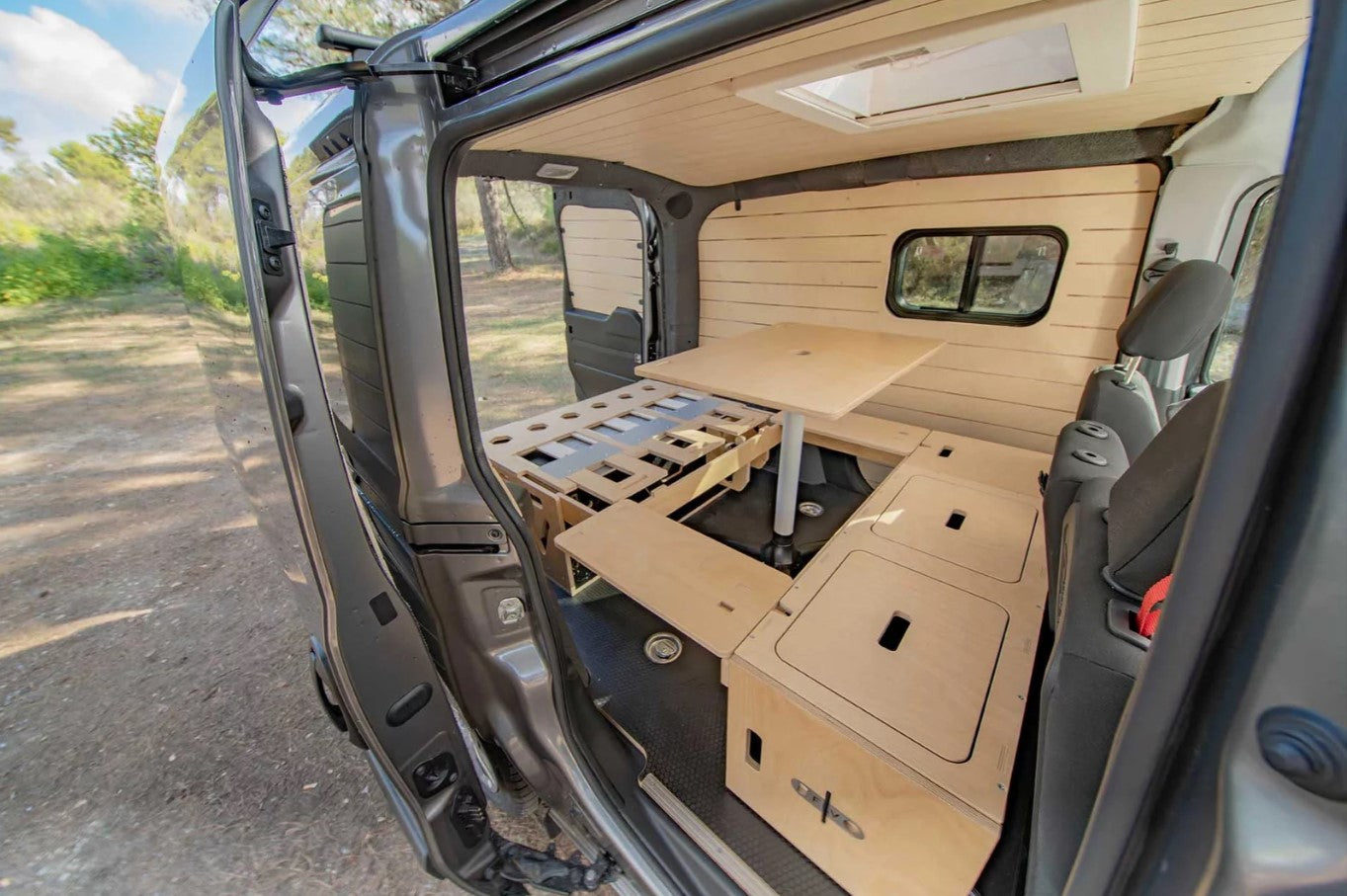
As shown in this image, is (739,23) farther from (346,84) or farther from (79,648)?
(79,648)

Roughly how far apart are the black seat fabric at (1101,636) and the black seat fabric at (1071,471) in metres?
0.33

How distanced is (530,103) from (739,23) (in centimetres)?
34

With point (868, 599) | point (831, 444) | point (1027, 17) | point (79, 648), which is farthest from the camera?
point (831, 444)

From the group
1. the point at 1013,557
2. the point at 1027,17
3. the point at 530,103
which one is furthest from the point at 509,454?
the point at 1027,17

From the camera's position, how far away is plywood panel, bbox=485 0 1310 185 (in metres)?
0.95

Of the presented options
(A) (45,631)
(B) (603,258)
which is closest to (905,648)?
(B) (603,258)

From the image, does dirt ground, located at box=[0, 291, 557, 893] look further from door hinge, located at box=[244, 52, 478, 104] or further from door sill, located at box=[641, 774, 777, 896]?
door hinge, located at box=[244, 52, 478, 104]

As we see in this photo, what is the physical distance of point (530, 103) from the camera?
2.31 feet

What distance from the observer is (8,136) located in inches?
247

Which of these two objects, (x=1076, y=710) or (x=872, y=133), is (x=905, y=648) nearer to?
(x=1076, y=710)

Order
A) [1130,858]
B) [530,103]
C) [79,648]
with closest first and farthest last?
[1130,858]
[530,103]
[79,648]

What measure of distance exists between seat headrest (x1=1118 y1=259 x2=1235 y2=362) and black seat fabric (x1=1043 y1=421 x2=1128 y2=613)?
1.07 ft

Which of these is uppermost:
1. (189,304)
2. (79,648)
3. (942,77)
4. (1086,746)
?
(942,77)

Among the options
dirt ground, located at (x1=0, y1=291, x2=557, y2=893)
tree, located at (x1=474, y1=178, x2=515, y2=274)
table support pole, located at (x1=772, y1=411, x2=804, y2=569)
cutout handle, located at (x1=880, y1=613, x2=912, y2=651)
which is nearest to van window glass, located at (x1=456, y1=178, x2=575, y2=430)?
tree, located at (x1=474, y1=178, x2=515, y2=274)
